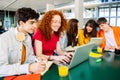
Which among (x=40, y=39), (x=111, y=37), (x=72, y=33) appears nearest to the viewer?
(x=40, y=39)

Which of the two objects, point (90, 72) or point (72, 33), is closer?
point (90, 72)

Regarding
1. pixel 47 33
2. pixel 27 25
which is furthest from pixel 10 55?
pixel 47 33

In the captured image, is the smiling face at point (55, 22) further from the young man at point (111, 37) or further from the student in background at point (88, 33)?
the student in background at point (88, 33)

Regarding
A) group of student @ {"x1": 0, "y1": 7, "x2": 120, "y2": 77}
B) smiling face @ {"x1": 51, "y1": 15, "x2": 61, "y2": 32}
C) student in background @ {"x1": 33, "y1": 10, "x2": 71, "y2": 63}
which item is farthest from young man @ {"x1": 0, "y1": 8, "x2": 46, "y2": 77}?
smiling face @ {"x1": 51, "y1": 15, "x2": 61, "y2": 32}

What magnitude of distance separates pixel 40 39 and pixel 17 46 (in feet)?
2.22

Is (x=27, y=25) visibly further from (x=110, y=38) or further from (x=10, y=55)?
(x=110, y=38)

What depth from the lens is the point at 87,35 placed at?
3211mm

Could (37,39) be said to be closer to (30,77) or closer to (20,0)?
(30,77)

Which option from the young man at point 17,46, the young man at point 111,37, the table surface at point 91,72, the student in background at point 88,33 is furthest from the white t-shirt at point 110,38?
the young man at point 17,46

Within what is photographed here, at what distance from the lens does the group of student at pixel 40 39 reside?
4.00ft

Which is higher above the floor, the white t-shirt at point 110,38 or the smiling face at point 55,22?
the smiling face at point 55,22

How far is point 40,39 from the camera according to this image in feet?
6.66

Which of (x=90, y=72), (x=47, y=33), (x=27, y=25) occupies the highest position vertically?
(x=27, y=25)

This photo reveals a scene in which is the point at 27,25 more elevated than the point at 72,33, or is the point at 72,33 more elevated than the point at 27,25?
the point at 27,25
